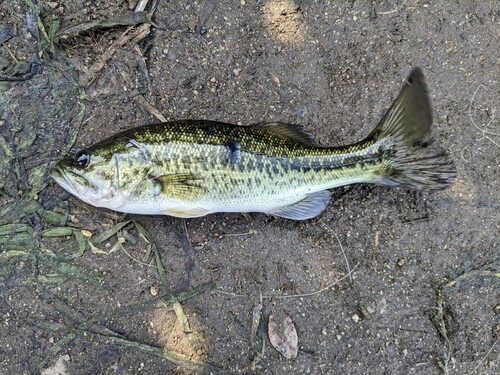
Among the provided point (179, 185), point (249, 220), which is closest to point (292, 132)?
point (249, 220)

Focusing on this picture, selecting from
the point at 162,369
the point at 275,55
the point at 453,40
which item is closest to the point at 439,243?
the point at 453,40

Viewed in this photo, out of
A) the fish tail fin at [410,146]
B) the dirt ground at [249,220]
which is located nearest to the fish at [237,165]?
the fish tail fin at [410,146]

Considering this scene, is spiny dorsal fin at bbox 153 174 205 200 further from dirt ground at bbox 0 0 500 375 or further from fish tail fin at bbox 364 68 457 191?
fish tail fin at bbox 364 68 457 191

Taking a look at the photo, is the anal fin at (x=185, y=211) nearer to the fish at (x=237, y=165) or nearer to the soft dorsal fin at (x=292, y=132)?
the fish at (x=237, y=165)

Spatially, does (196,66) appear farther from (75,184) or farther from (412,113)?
(412,113)

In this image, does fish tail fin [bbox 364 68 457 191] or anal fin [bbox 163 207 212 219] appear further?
anal fin [bbox 163 207 212 219]

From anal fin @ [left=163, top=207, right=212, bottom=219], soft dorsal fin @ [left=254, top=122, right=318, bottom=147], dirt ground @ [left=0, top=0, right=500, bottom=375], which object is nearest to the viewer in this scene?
anal fin @ [left=163, top=207, right=212, bottom=219]

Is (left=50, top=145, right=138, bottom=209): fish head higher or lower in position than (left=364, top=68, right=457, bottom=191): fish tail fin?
lower

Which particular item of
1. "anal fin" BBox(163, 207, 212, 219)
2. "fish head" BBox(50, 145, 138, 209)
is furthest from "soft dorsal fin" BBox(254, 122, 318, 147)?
"fish head" BBox(50, 145, 138, 209)
